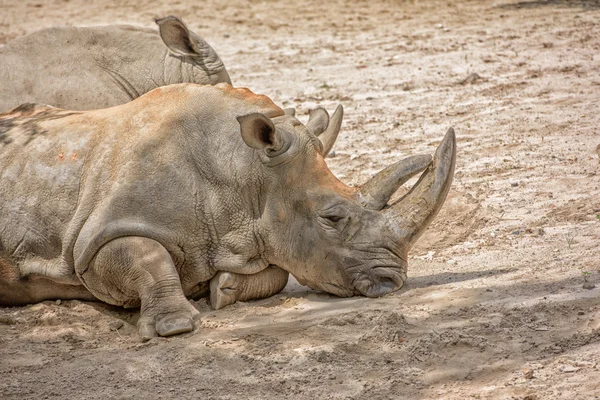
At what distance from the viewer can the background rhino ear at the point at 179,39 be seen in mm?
8398

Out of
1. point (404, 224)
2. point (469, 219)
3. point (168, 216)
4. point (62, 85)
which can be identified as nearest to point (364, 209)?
point (404, 224)

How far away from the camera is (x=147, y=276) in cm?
588

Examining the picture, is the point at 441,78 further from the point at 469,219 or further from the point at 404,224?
the point at 404,224

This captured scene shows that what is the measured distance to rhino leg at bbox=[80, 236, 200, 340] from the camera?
581 cm

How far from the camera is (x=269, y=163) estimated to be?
6070 mm

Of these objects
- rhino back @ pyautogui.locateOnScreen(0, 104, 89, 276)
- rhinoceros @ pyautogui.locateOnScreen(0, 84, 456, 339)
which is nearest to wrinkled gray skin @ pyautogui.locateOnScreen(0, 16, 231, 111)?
rhino back @ pyautogui.locateOnScreen(0, 104, 89, 276)

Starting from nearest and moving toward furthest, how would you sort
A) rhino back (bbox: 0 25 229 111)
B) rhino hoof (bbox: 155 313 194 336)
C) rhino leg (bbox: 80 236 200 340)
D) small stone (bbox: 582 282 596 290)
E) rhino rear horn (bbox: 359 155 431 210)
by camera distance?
small stone (bbox: 582 282 596 290) → rhino hoof (bbox: 155 313 194 336) → rhino leg (bbox: 80 236 200 340) → rhino rear horn (bbox: 359 155 431 210) → rhino back (bbox: 0 25 229 111)

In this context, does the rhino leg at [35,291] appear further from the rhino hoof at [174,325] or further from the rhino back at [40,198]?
the rhino hoof at [174,325]

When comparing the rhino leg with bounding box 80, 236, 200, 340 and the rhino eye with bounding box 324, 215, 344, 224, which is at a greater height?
the rhino eye with bounding box 324, 215, 344, 224

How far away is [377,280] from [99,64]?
377cm

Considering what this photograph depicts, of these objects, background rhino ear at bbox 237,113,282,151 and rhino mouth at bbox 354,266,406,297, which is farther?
rhino mouth at bbox 354,266,406,297

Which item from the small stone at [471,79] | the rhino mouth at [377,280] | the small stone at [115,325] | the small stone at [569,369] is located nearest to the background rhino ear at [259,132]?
the rhino mouth at [377,280]

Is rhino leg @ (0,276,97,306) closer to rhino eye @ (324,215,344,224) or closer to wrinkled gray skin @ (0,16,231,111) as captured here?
rhino eye @ (324,215,344,224)

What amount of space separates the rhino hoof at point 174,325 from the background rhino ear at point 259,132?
41.0 inches
